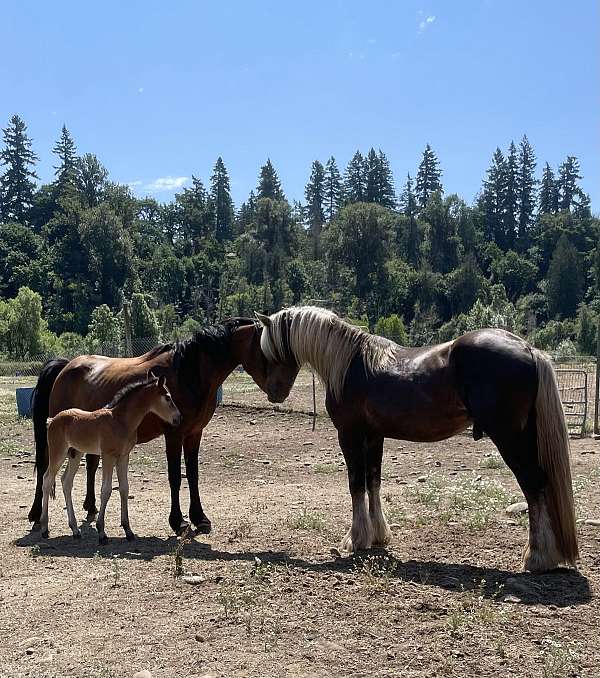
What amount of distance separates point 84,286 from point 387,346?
65.9 m

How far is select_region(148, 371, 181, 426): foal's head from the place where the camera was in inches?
249

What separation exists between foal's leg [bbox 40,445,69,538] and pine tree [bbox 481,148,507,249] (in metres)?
82.5

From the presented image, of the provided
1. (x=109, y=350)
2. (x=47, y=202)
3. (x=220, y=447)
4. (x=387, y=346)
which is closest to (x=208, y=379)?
(x=387, y=346)

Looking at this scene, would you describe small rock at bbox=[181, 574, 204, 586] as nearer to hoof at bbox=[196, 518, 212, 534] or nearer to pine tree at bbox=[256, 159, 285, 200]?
hoof at bbox=[196, 518, 212, 534]

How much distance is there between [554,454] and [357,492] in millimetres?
1726

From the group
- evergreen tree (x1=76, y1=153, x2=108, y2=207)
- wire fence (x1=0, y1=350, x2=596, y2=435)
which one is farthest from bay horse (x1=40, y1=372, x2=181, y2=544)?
evergreen tree (x1=76, y1=153, x2=108, y2=207)

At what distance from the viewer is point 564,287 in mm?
62812

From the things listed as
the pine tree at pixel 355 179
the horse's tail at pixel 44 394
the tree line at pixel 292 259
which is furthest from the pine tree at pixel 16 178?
the horse's tail at pixel 44 394

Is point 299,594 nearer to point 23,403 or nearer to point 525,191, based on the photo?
point 23,403

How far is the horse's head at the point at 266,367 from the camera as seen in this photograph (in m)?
6.34

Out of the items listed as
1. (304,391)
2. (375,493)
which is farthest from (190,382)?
(304,391)

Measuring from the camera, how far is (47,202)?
86.8 meters

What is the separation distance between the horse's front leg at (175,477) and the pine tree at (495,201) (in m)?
82.0

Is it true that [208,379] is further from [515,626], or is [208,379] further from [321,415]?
[321,415]
